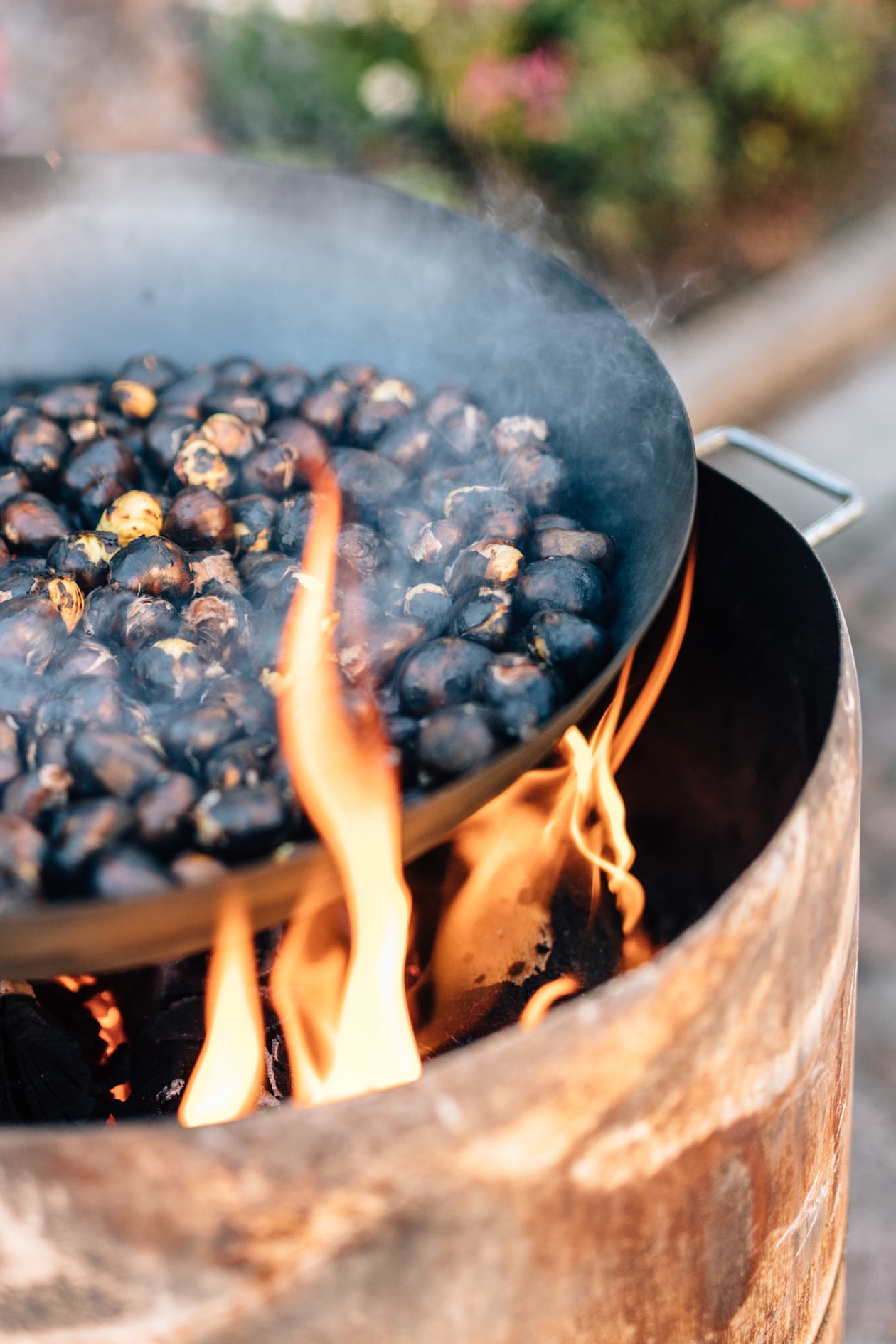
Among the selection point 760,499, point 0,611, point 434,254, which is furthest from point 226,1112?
point 434,254

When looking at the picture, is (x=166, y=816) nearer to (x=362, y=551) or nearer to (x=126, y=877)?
(x=126, y=877)

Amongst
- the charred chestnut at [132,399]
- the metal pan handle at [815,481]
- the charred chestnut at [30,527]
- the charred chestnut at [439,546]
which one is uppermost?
the metal pan handle at [815,481]

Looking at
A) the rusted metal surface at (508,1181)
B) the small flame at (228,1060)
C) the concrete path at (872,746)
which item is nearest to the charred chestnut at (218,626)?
the small flame at (228,1060)

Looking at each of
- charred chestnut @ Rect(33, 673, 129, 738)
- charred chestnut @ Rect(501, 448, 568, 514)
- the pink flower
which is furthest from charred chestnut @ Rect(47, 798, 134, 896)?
the pink flower

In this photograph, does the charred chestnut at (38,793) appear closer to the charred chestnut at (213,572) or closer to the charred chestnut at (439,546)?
the charred chestnut at (213,572)

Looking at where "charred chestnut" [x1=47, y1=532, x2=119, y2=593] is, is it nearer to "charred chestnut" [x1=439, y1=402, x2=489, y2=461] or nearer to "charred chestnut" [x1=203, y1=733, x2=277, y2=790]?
"charred chestnut" [x1=203, y1=733, x2=277, y2=790]

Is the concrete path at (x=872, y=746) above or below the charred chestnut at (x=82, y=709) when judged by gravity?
below
